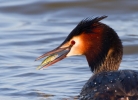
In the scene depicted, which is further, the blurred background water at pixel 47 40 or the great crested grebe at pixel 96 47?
the blurred background water at pixel 47 40

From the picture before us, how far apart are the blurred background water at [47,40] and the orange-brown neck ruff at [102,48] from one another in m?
0.61

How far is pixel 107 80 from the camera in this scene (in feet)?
26.0

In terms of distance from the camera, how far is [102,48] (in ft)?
29.0

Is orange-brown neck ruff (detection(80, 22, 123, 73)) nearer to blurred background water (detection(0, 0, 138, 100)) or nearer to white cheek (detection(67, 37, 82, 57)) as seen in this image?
white cheek (detection(67, 37, 82, 57))

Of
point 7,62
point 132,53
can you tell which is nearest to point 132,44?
point 132,53

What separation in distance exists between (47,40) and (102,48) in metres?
3.65

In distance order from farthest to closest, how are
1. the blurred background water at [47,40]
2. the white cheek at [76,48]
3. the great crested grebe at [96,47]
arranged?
the blurred background water at [47,40] < the white cheek at [76,48] < the great crested grebe at [96,47]

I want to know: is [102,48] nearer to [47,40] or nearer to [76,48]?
[76,48]

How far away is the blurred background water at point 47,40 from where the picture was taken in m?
9.51

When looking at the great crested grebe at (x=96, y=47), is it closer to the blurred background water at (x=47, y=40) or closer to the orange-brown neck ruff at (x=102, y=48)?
the orange-brown neck ruff at (x=102, y=48)

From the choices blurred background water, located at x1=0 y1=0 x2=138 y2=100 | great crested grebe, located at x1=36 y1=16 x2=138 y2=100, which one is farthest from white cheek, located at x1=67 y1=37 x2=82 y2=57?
blurred background water, located at x1=0 y1=0 x2=138 y2=100

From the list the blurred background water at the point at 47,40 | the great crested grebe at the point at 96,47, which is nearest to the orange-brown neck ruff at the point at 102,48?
the great crested grebe at the point at 96,47

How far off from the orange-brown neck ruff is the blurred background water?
614 mm

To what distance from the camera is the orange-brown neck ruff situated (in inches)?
344
